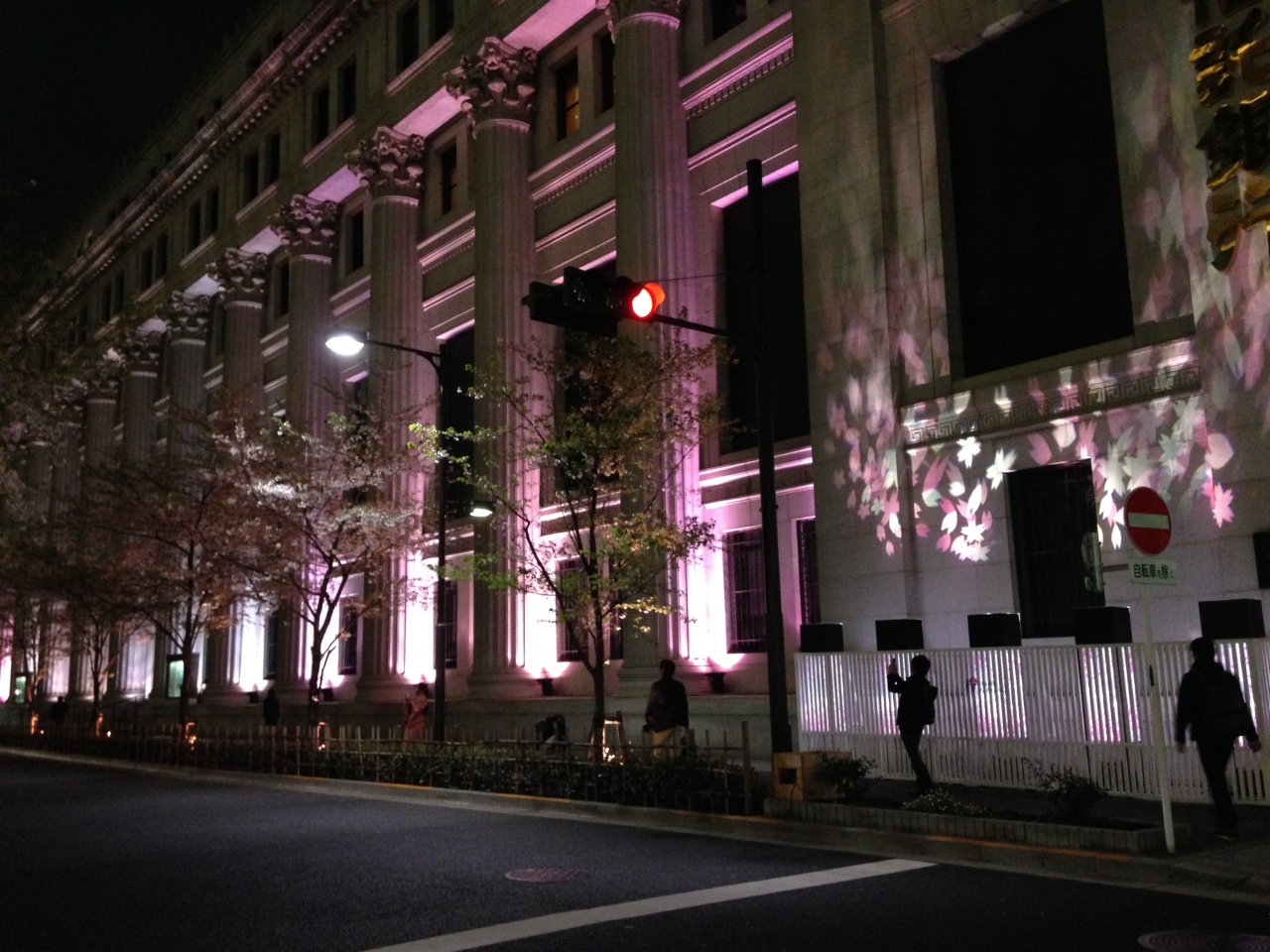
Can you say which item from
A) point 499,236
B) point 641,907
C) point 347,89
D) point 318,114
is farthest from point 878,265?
point 318,114

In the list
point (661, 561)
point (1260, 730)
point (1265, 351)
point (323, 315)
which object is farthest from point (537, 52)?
point (1260, 730)

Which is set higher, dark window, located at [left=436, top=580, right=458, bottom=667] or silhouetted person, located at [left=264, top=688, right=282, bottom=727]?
dark window, located at [left=436, top=580, right=458, bottom=667]

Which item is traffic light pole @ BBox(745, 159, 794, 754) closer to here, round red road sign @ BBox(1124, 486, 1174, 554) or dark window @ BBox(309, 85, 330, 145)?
round red road sign @ BBox(1124, 486, 1174, 554)

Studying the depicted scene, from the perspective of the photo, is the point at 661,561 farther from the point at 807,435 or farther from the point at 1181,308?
the point at 1181,308

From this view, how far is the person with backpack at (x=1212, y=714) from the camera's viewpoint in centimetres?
1052

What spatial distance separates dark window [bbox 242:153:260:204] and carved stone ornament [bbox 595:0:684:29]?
74.3ft

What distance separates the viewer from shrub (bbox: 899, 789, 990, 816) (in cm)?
1081

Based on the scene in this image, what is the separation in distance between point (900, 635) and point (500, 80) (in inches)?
757

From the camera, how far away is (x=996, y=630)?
1515 centimetres

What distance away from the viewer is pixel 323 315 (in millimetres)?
37781

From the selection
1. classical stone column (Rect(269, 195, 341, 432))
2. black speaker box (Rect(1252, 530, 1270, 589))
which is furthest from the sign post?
classical stone column (Rect(269, 195, 341, 432))

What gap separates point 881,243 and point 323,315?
23617 millimetres

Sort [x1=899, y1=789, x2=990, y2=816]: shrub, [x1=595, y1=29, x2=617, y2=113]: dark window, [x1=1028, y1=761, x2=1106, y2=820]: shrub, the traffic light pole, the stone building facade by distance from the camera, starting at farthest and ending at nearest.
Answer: [x1=595, y1=29, x2=617, y2=113]: dark window
the stone building facade
the traffic light pole
[x1=899, y1=789, x2=990, y2=816]: shrub
[x1=1028, y1=761, x2=1106, y2=820]: shrub

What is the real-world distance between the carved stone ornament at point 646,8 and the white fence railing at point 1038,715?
15389 mm
